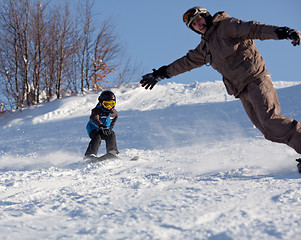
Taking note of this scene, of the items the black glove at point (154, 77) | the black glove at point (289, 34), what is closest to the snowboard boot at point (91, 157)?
the black glove at point (154, 77)

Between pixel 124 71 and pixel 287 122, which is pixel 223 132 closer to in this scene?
pixel 287 122

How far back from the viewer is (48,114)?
9.22m

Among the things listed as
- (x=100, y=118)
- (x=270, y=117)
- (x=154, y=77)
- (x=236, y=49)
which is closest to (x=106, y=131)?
(x=100, y=118)

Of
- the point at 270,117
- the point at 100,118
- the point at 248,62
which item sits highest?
the point at 248,62

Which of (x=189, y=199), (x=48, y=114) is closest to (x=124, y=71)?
(x=48, y=114)

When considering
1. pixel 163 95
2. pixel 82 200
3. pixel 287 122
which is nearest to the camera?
pixel 82 200

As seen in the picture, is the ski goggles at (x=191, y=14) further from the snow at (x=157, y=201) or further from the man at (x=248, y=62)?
the snow at (x=157, y=201)

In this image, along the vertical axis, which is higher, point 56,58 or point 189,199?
point 56,58

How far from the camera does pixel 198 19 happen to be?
2730mm

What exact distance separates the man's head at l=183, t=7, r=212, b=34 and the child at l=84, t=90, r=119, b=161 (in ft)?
5.74

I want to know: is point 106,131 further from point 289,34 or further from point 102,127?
point 289,34

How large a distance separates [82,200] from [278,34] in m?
2.01

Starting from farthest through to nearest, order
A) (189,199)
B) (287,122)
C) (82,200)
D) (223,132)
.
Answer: (223,132), (287,122), (82,200), (189,199)

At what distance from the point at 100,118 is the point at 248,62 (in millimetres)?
2272
